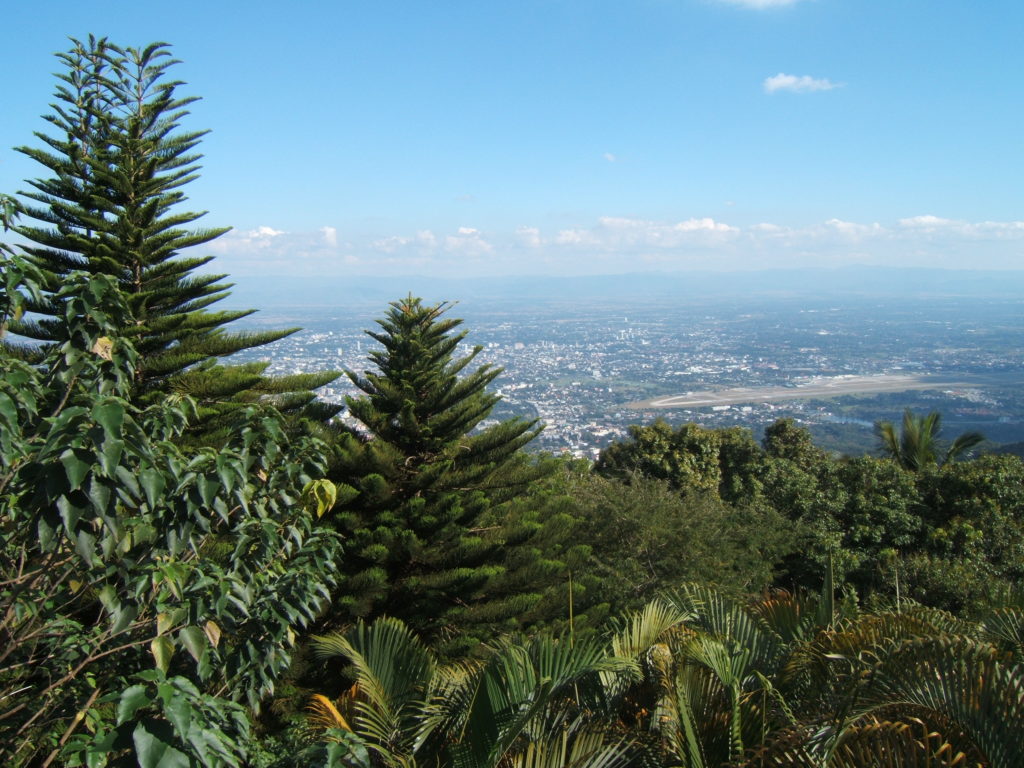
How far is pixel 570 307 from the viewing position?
9181cm

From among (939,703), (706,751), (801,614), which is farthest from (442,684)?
(939,703)

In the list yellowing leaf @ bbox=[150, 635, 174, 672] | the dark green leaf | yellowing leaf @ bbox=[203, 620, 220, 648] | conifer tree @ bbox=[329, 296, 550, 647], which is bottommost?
conifer tree @ bbox=[329, 296, 550, 647]

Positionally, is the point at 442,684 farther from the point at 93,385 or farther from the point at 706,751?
the point at 93,385

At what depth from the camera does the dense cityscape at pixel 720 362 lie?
106ft

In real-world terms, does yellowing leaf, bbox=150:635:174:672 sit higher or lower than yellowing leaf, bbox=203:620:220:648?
higher

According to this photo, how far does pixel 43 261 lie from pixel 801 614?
324 inches

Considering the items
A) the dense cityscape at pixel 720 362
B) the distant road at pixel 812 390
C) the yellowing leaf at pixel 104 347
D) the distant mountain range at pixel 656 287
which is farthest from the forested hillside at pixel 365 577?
the distant mountain range at pixel 656 287

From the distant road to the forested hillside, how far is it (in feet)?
96.7

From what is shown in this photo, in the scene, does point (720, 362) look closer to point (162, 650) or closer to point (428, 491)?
point (428, 491)

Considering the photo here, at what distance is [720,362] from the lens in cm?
5350

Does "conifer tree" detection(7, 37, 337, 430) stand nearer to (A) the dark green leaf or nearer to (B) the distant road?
(A) the dark green leaf

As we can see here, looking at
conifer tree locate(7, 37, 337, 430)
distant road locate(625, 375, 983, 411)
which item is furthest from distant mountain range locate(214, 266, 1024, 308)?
conifer tree locate(7, 37, 337, 430)

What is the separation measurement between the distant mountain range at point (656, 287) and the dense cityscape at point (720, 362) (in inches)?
792

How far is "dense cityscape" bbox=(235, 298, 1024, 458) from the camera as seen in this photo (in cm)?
3234
